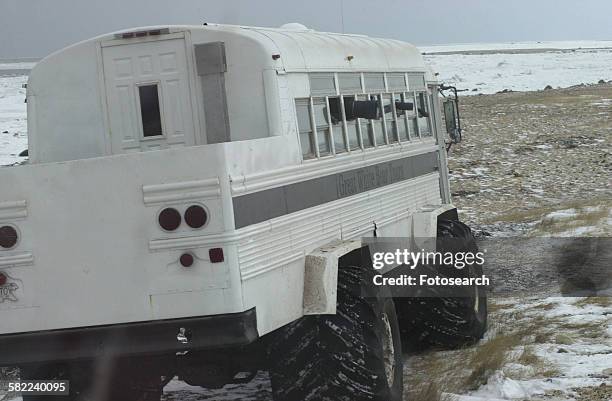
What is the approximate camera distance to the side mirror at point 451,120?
11.4 meters

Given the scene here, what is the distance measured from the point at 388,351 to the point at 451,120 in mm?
4606

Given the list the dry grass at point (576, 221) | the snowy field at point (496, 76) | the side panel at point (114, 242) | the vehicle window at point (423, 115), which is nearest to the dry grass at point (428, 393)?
the side panel at point (114, 242)

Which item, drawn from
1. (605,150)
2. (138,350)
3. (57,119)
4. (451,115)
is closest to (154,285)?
(138,350)

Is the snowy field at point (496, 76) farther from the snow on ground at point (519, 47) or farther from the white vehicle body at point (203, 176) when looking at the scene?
the snow on ground at point (519, 47)

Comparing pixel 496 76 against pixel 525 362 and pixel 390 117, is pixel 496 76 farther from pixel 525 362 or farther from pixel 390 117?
pixel 525 362

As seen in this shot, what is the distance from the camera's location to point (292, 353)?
664cm

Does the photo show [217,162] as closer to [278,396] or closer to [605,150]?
[278,396]

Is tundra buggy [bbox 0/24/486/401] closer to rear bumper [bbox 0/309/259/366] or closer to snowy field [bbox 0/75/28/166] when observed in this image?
rear bumper [bbox 0/309/259/366]

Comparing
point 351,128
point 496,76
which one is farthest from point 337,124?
point 496,76

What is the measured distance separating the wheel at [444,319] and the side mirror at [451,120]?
5.77 ft

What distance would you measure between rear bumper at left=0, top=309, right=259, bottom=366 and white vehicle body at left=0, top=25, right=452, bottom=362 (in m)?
0.05

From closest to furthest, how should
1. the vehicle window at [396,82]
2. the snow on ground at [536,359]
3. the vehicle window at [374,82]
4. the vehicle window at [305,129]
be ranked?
the vehicle window at [305,129] < the snow on ground at [536,359] < the vehicle window at [374,82] < the vehicle window at [396,82]

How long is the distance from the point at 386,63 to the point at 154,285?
4378 millimetres

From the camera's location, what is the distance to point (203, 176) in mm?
5695
